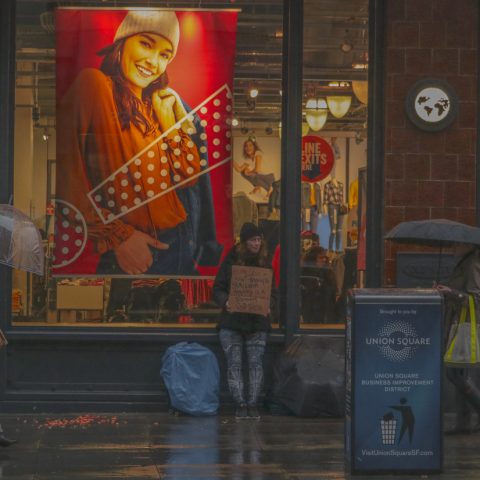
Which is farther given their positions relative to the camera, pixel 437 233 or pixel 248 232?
pixel 248 232

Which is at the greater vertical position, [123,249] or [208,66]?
[208,66]

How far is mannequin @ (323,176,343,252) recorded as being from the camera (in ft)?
39.6

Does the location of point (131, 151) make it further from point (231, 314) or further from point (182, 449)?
point (182, 449)

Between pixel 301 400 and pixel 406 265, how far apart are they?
67.6 inches

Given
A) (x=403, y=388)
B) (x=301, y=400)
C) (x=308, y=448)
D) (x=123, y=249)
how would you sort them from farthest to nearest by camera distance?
(x=123, y=249)
(x=301, y=400)
(x=308, y=448)
(x=403, y=388)

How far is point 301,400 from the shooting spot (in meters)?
11.2

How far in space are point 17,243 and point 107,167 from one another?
3038 mm

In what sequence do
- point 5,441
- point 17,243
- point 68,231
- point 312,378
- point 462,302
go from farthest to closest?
1. point 68,231
2. point 312,378
3. point 462,302
4. point 5,441
5. point 17,243

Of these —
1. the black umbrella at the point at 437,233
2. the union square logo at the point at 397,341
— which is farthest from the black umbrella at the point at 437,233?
the union square logo at the point at 397,341

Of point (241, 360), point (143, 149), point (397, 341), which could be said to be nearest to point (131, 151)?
point (143, 149)

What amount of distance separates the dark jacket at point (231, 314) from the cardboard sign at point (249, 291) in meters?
0.09

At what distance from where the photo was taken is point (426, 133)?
11.7 m

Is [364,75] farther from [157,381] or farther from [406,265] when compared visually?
[157,381]

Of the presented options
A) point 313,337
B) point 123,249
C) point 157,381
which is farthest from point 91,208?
point 313,337
